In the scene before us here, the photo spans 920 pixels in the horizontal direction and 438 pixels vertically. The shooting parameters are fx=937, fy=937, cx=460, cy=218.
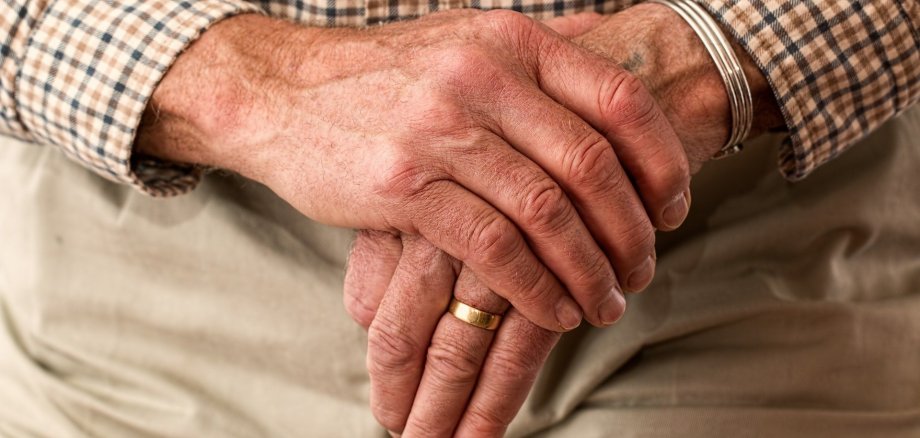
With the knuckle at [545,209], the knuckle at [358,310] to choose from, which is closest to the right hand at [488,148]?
the knuckle at [545,209]

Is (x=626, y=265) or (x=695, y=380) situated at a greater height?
(x=626, y=265)

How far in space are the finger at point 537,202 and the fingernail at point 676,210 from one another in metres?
0.04

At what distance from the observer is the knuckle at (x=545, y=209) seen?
0.85 metres

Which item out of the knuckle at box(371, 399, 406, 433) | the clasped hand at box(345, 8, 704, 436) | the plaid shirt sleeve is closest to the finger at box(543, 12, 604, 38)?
the clasped hand at box(345, 8, 704, 436)

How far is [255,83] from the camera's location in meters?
0.97

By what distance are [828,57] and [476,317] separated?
Answer: 45 centimetres

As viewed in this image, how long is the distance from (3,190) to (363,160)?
0.63 metres

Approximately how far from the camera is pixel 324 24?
3.50ft

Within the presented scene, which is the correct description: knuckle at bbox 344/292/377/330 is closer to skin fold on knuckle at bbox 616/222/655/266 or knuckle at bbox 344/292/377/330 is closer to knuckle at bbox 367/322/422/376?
knuckle at bbox 367/322/422/376

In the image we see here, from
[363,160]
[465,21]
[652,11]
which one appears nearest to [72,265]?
[363,160]

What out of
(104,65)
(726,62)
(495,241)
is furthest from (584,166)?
(104,65)

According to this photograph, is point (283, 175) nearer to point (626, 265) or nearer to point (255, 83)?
point (255, 83)

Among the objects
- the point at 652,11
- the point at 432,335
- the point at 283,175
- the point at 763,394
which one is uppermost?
the point at 652,11

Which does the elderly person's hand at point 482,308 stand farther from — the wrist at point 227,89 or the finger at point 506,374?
the wrist at point 227,89
